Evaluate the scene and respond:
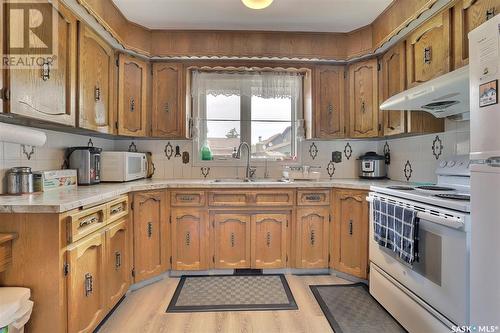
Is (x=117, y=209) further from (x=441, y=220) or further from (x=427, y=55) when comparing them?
(x=427, y=55)

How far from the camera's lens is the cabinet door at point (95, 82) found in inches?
74.9

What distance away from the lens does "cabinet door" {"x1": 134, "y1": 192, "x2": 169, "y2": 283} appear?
2203mm

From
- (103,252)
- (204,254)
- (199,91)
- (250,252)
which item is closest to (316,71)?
(199,91)

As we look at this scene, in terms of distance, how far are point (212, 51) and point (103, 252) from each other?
2016mm

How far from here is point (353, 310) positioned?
1.93 metres

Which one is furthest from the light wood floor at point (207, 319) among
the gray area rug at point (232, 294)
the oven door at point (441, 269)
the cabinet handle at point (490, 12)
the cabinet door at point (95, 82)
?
the cabinet handle at point (490, 12)

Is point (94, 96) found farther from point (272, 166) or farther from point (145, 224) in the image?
point (272, 166)

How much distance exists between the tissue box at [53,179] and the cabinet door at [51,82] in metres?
0.39

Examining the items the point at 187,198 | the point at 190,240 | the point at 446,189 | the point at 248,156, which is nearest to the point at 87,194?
the point at 187,198

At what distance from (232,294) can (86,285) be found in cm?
110

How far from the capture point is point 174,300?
206cm

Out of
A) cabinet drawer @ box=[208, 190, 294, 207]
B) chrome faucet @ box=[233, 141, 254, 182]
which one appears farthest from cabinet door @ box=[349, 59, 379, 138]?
chrome faucet @ box=[233, 141, 254, 182]

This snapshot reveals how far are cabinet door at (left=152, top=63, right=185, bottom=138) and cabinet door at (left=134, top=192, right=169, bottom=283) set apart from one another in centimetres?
70

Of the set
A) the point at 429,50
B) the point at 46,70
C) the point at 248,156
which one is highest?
the point at 429,50
